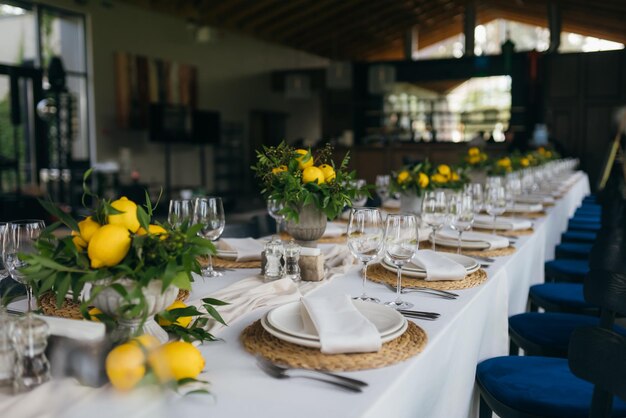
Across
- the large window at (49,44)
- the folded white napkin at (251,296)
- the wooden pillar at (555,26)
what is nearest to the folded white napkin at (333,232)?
the folded white napkin at (251,296)

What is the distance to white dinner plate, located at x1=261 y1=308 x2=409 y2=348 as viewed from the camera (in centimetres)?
106

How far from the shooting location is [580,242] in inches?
167

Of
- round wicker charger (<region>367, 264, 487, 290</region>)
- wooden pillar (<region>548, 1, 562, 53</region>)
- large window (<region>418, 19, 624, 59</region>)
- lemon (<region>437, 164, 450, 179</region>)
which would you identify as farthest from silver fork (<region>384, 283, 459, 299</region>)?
large window (<region>418, 19, 624, 59</region>)

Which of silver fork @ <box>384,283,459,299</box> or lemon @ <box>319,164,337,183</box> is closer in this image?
silver fork @ <box>384,283,459,299</box>

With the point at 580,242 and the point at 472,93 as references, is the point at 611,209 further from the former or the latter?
the point at 472,93

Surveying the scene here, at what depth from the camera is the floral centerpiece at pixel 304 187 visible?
1832 mm

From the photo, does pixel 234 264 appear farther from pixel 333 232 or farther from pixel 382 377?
pixel 382 377

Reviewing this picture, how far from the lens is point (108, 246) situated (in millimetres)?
946

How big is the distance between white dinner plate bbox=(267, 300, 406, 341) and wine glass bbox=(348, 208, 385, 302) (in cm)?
19

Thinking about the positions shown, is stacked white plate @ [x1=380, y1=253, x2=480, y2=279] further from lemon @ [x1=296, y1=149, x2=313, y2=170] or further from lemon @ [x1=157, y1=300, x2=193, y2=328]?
lemon @ [x1=157, y1=300, x2=193, y2=328]

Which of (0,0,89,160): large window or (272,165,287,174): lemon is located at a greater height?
(0,0,89,160): large window

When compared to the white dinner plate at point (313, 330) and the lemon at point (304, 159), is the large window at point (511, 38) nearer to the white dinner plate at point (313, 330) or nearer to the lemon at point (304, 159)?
the lemon at point (304, 159)

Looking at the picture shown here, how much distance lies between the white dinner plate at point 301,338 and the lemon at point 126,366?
0.30m

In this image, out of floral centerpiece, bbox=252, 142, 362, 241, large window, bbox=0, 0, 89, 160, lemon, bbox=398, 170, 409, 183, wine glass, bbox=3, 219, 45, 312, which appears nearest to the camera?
wine glass, bbox=3, 219, 45, 312
